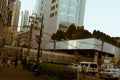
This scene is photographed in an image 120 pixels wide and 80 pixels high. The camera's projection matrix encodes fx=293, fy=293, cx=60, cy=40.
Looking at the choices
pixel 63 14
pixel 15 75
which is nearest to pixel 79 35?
pixel 63 14

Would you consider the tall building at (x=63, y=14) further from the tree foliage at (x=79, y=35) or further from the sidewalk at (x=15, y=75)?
the sidewalk at (x=15, y=75)

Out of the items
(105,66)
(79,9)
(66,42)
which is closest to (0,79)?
(105,66)

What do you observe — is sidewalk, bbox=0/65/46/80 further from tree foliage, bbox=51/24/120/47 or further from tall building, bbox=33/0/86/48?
tall building, bbox=33/0/86/48

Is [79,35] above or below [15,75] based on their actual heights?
above

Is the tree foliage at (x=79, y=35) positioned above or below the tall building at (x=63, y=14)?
below

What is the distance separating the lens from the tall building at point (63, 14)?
112312 mm

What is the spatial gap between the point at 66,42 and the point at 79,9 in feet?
105

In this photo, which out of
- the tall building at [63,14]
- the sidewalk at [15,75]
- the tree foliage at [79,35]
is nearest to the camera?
the sidewalk at [15,75]

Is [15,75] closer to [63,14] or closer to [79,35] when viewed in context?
[79,35]

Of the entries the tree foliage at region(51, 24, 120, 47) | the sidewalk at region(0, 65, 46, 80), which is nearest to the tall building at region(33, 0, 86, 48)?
the tree foliage at region(51, 24, 120, 47)

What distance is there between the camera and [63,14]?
11325cm

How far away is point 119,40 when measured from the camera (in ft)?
361

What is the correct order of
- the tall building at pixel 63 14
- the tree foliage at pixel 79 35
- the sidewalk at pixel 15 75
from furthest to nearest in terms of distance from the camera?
Result: the tall building at pixel 63 14 → the tree foliage at pixel 79 35 → the sidewalk at pixel 15 75

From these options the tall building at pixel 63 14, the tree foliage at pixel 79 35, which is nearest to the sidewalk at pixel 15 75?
the tree foliage at pixel 79 35
